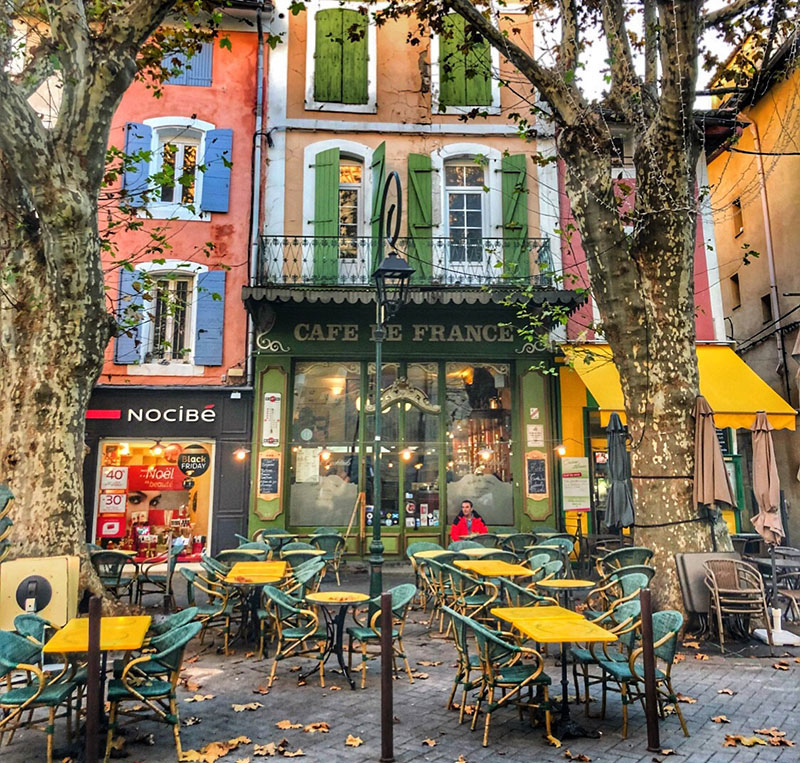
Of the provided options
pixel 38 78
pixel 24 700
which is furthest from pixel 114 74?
pixel 24 700

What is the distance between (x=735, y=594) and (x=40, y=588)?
7.70 meters

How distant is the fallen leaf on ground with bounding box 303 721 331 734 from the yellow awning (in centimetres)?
805

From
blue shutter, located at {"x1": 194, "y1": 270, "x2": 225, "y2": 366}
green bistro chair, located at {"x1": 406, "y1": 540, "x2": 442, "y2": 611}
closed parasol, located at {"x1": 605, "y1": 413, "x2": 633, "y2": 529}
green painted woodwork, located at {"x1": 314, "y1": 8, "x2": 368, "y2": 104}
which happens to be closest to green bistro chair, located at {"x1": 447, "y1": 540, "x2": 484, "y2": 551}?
green bistro chair, located at {"x1": 406, "y1": 540, "x2": 442, "y2": 611}

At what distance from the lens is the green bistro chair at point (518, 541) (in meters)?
9.91

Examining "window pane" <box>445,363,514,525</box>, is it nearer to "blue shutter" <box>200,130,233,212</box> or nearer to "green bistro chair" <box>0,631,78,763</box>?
"blue shutter" <box>200,130,233,212</box>

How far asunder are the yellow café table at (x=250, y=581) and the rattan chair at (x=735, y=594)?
15.7 ft

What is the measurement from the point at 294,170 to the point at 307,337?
357 centimetres

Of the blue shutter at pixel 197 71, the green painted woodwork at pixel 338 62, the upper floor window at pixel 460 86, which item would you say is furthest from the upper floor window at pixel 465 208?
the blue shutter at pixel 197 71

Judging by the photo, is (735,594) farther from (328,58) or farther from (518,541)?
(328,58)

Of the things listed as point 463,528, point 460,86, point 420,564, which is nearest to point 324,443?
point 463,528

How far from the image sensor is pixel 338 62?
45.8 feet

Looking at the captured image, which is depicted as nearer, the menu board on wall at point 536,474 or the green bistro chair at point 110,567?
the green bistro chair at point 110,567

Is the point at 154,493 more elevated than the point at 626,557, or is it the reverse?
the point at 154,493

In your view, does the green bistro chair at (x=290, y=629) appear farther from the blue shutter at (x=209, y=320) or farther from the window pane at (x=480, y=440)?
the blue shutter at (x=209, y=320)
